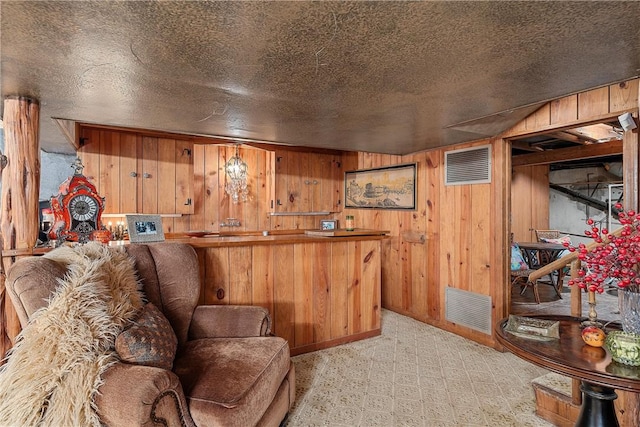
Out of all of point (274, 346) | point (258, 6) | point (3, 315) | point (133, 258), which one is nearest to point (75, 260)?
point (133, 258)

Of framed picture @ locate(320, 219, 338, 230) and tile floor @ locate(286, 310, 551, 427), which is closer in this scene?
tile floor @ locate(286, 310, 551, 427)

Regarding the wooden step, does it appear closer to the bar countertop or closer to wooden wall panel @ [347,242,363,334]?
wooden wall panel @ [347,242,363,334]

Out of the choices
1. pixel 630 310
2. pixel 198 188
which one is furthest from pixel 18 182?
pixel 630 310

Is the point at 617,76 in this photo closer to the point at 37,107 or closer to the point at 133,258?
Answer: the point at 133,258

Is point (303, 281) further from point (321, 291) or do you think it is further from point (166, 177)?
point (166, 177)

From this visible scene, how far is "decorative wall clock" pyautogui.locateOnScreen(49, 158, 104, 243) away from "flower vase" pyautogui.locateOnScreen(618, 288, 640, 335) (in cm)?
292

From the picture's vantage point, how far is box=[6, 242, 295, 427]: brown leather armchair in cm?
128

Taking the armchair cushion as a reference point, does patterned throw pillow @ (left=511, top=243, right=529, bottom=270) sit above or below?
above

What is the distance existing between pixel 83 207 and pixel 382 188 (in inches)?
138

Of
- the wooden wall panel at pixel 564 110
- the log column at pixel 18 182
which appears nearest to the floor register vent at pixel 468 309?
the wooden wall panel at pixel 564 110

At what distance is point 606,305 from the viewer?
185 inches

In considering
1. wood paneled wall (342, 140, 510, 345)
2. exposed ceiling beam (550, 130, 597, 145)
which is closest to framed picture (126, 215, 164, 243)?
wood paneled wall (342, 140, 510, 345)

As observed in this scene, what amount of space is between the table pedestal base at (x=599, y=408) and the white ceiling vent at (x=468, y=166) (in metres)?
2.25

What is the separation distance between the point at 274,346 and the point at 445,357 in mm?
1830
